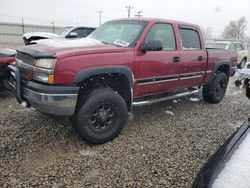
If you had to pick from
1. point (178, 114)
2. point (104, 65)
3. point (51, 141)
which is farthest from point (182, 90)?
point (51, 141)

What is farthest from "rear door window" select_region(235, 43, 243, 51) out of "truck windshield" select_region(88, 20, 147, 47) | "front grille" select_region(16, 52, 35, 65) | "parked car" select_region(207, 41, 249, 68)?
"front grille" select_region(16, 52, 35, 65)

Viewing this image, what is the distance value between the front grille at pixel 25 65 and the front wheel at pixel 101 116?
86 cm

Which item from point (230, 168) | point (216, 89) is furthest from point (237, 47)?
point (230, 168)

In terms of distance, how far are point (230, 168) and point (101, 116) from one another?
230 cm

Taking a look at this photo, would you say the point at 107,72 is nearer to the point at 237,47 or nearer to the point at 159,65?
the point at 159,65

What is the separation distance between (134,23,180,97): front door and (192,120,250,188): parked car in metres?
2.19

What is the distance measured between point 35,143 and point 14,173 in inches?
30.5

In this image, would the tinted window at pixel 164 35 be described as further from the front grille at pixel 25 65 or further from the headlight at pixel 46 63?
the front grille at pixel 25 65

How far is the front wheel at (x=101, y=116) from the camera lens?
3615mm

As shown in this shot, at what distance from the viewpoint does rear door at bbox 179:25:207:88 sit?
507cm

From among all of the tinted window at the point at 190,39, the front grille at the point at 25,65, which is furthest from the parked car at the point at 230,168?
the tinted window at the point at 190,39

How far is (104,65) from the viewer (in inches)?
145

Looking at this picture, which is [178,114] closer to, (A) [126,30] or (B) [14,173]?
(A) [126,30]

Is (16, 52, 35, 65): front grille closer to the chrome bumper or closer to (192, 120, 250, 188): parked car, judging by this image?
the chrome bumper
